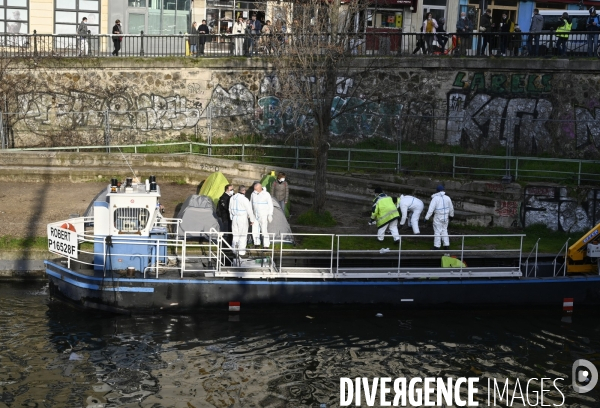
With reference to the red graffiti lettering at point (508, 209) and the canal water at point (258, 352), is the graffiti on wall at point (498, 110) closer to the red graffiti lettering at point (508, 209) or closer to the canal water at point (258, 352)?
the red graffiti lettering at point (508, 209)

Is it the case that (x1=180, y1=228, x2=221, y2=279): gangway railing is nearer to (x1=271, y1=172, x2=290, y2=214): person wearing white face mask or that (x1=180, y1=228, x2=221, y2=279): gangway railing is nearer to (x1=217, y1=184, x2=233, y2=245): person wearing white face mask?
(x1=217, y1=184, x2=233, y2=245): person wearing white face mask

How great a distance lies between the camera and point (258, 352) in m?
18.2

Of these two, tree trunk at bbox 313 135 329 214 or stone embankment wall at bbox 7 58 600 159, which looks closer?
tree trunk at bbox 313 135 329 214

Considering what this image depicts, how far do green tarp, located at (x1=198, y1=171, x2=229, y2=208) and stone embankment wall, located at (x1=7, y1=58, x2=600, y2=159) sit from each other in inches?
186

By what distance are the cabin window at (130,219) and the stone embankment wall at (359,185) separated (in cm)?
691

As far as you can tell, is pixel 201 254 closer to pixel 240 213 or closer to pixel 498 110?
pixel 240 213

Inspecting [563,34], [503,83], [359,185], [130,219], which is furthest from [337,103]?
[130,219]

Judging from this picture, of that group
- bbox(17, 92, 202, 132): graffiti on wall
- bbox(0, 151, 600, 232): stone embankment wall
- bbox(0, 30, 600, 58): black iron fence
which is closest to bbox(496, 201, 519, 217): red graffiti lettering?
bbox(0, 151, 600, 232): stone embankment wall

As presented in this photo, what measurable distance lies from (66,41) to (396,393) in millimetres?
24009

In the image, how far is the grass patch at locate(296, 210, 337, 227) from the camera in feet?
83.5

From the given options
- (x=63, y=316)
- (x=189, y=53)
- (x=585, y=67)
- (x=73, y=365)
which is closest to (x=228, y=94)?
(x=189, y=53)

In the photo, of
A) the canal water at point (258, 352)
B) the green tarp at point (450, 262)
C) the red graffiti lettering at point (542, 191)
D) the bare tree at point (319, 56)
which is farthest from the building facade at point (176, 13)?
the canal water at point (258, 352)

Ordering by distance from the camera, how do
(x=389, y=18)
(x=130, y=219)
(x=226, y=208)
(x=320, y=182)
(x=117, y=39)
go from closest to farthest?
(x=130, y=219) → (x=226, y=208) → (x=320, y=182) → (x=117, y=39) → (x=389, y=18)
